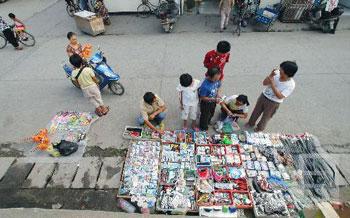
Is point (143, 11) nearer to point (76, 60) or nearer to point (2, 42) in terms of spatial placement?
point (2, 42)

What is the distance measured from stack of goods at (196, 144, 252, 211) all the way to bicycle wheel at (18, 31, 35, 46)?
867cm

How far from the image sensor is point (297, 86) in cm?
702

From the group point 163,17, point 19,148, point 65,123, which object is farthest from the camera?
point 163,17

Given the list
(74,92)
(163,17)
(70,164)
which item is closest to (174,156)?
(70,164)

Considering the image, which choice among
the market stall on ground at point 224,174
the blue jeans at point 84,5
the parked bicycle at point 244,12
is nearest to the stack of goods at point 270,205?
the market stall on ground at point 224,174

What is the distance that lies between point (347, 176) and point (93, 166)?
203 inches

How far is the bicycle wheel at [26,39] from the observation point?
31.1 feet

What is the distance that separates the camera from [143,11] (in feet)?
38.8

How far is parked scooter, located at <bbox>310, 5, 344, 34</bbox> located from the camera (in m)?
9.18

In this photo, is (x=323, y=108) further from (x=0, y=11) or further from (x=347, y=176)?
(x=0, y=11)

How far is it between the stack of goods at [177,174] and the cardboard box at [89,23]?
6824 millimetres

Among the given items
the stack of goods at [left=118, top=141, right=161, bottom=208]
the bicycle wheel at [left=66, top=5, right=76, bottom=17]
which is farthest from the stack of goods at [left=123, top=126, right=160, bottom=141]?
the bicycle wheel at [left=66, top=5, right=76, bottom=17]

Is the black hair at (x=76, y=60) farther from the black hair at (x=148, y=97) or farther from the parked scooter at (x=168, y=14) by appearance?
the parked scooter at (x=168, y=14)

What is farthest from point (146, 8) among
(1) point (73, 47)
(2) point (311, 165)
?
(2) point (311, 165)
